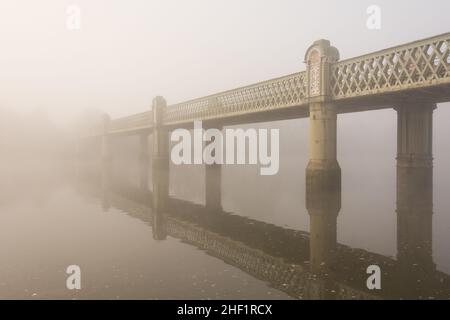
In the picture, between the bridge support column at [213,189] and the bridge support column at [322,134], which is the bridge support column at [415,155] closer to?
the bridge support column at [322,134]

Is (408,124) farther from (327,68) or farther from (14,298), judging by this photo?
(14,298)

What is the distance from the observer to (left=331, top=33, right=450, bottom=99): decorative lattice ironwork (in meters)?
19.1

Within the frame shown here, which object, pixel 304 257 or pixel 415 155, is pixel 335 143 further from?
pixel 304 257

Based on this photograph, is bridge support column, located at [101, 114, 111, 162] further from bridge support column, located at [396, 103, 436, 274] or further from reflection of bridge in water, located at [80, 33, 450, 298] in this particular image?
bridge support column, located at [396, 103, 436, 274]

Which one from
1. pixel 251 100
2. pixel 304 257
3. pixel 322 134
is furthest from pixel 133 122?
pixel 304 257

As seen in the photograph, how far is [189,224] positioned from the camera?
19.1 meters

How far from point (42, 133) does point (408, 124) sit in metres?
129

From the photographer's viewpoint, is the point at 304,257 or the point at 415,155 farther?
the point at 415,155

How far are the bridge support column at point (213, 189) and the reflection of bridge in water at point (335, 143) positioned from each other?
93 mm

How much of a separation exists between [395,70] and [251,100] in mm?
14406

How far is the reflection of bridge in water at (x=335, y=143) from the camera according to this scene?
38.7 feet

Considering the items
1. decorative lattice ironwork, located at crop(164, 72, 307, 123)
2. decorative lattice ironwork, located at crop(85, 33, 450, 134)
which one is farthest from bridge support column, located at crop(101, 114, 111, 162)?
A: decorative lattice ironwork, located at crop(85, 33, 450, 134)

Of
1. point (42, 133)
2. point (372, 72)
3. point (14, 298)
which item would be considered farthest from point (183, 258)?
point (42, 133)

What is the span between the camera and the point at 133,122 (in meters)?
69.4
